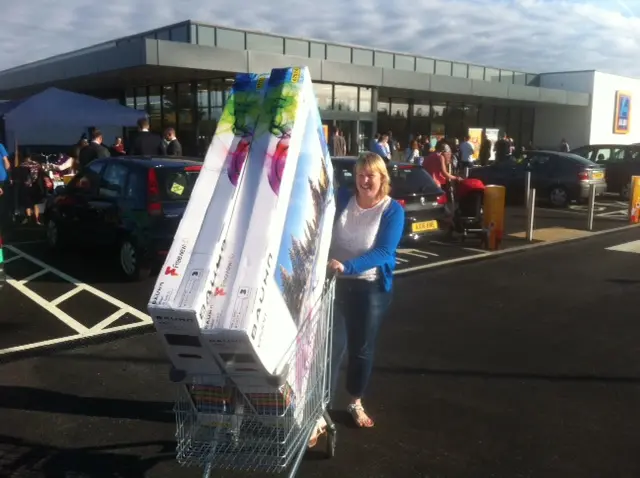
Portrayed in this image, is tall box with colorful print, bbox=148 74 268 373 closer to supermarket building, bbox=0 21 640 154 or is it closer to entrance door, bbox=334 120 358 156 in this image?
supermarket building, bbox=0 21 640 154

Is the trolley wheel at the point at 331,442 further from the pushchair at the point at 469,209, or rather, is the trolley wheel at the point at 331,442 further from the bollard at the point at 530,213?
the bollard at the point at 530,213

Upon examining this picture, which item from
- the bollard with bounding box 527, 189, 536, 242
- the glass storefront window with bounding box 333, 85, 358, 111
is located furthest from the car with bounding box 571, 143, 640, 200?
the glass storefront window with bounding box 333, 85, 358, 111

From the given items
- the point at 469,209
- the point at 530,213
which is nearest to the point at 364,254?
the point at 469,209

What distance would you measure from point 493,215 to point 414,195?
1.83 meters

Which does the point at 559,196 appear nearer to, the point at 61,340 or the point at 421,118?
the point at 61,340

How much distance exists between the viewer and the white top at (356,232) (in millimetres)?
3533

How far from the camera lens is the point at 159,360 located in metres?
5.07

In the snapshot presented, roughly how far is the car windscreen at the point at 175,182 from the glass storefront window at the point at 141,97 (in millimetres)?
17778

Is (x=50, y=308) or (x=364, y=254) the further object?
(x=50, y=308)

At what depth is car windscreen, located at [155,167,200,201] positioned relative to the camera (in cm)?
727

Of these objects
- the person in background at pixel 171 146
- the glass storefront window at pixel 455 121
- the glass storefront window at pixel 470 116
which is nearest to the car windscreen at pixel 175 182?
the person in background at pixel 171 146

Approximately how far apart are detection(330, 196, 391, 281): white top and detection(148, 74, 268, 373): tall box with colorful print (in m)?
1.00

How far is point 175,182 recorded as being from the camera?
7.36m

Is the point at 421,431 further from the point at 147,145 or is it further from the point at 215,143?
the point at 147,145
